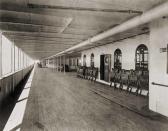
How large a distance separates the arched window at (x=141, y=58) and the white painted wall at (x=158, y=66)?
7.66 feet

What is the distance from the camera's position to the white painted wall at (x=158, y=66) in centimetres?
443

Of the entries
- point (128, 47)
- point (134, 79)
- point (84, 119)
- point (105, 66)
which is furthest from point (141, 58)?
point (84, 119)

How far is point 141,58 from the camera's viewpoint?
743 cm

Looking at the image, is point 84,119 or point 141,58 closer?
point 84,119

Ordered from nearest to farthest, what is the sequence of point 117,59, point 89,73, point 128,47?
point 128,47
point 117,59
point 89,73

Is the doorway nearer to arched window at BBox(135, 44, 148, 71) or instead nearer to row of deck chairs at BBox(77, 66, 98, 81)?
row of deck chairs at BBox(77, 66, 98, 81)

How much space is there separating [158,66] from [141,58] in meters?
2.83

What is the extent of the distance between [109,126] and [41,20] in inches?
139

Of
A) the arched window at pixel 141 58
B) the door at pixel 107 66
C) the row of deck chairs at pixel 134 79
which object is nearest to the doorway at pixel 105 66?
the door at pixel 107 66

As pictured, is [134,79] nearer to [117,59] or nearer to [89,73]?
[117,59]

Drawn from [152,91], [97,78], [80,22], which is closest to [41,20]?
[80,22]

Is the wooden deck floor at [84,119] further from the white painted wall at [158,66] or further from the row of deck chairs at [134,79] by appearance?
the row of deck chairs at [134,79]

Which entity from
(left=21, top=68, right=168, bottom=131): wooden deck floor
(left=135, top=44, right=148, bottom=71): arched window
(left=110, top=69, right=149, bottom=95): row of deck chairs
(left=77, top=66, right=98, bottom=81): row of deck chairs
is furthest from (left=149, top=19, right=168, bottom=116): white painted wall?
(left=77, top=66, right=98, bottom=81): row of deck chairs

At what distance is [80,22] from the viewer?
5629mm
